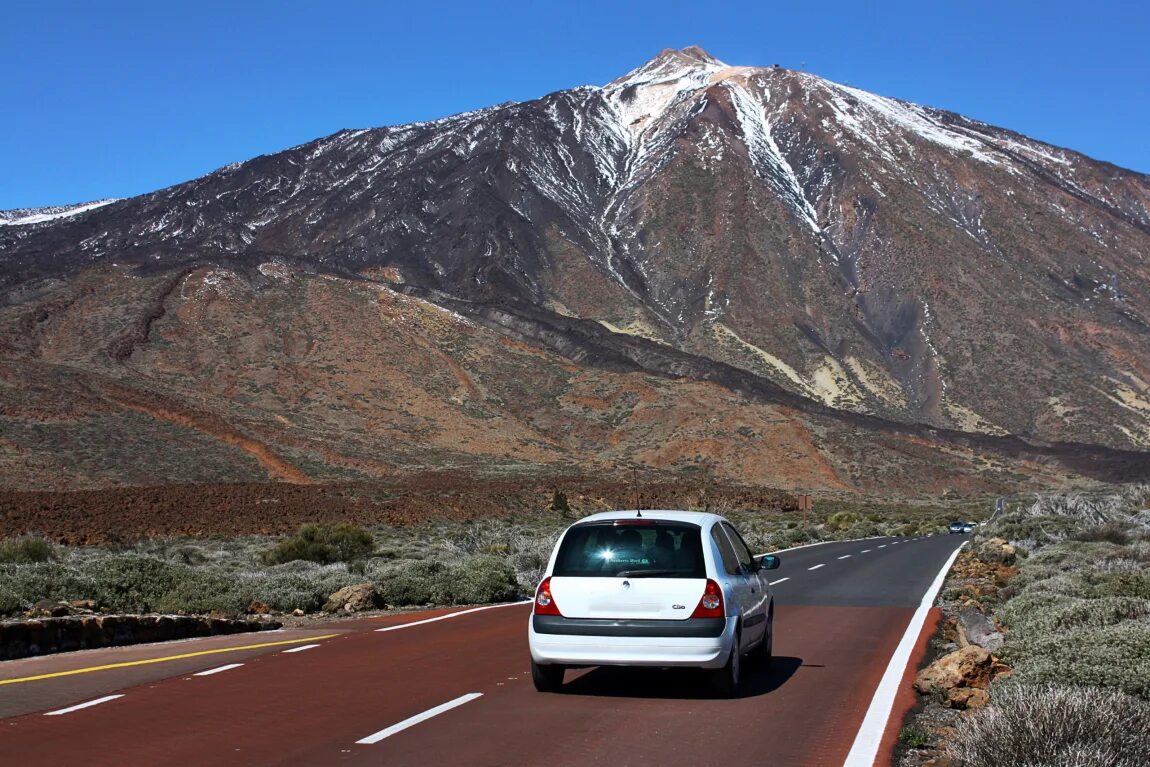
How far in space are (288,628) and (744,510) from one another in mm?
48323

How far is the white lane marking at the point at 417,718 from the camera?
7977 millimetres

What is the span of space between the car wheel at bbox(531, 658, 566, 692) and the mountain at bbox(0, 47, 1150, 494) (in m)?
52.2

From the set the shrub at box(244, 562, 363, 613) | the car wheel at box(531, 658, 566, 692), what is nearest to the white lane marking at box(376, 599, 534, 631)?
the shrub at box(244, 562, 363, 613)

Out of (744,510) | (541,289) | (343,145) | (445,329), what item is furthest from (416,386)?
(343,145)

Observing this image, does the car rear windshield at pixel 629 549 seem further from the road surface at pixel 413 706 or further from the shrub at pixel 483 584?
the shrub at pixel 483 584

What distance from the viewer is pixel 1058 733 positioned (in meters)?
6.12

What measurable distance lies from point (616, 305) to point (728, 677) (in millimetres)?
117490

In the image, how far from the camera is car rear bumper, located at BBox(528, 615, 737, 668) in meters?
9.21

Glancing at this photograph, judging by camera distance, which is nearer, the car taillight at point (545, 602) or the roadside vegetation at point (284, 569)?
the car taillight at point (545, 602)

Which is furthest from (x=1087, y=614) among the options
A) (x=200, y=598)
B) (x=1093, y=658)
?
(x=200, y=598)

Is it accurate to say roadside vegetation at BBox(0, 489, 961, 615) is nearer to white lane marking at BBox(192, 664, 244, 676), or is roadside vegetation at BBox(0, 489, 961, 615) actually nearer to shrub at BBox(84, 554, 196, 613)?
shrub at BBox(84, 554, 196, 613)

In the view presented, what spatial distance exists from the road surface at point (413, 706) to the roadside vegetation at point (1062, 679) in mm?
1087

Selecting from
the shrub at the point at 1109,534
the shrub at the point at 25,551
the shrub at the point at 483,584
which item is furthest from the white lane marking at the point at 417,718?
the shrub at the point at 1109,534

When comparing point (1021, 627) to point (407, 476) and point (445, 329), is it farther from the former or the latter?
point (445, 329)
